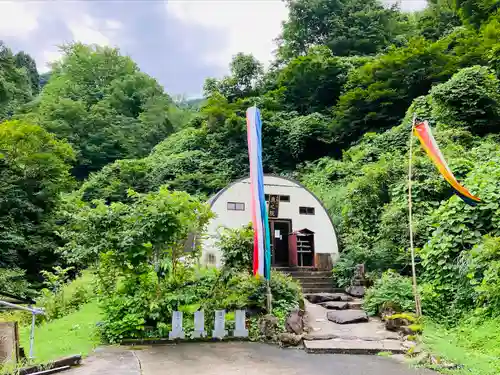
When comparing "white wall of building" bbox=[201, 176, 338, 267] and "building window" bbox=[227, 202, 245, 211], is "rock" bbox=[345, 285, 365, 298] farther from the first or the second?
"building window" bbox=[227, 202, 245, 211]

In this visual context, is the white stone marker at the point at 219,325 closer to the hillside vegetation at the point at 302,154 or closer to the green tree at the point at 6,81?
Result: the hillside vegetation at the point at 302,154

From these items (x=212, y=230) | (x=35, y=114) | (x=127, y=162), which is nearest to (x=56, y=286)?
(x=212, y=230)

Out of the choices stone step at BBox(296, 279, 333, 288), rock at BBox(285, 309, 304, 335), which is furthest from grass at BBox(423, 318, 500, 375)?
stone step at BBox(296, 279, 333, 288)

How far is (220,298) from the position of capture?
7.64 meters

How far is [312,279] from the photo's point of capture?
12.2 metres

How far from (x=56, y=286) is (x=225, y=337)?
638 centimetres

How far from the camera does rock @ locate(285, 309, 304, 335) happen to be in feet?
24.5

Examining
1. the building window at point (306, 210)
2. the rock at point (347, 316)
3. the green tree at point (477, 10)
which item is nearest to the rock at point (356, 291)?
the rock at point (347, 316)

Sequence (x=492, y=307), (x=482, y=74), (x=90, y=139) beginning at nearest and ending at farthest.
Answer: (x=492, y=307) < (x=482, y=74) < (x=90, y=139)

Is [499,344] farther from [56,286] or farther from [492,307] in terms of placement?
[56,286]

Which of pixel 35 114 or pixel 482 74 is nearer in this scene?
pixel 482 74

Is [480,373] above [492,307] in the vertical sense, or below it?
below

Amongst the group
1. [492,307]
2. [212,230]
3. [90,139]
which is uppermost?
[90,139]

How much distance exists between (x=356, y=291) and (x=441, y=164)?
16.1ft
